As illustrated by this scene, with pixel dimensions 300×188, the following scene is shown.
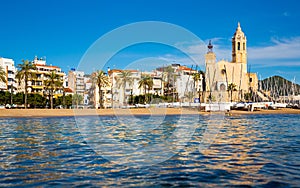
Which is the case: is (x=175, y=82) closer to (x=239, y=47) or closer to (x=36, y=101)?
(x=239, y=47)

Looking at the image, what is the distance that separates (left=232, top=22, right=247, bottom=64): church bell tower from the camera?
18398 centimetres

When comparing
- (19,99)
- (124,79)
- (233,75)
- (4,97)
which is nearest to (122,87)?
(124,79)

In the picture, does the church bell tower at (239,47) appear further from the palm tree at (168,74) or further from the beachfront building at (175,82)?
the palm tree at (168,74)

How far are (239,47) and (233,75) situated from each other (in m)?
22.7

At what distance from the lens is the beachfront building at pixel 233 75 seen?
144375mm

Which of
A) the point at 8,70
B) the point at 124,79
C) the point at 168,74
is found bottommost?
the point at 124,79

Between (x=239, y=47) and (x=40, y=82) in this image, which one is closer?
(x=40, y=82)

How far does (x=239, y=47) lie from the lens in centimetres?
18650

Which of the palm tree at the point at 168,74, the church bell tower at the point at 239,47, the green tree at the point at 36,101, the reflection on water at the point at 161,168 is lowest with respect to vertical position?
the reflection on water at the point at 161,168

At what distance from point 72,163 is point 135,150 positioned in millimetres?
4020

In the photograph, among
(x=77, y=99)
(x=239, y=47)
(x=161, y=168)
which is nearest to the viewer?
(x=161, y=168)

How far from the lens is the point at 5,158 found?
1530cm

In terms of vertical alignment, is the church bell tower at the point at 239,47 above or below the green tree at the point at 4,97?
above

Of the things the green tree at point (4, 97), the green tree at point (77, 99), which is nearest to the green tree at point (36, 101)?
the green tree at point (4, 97)
